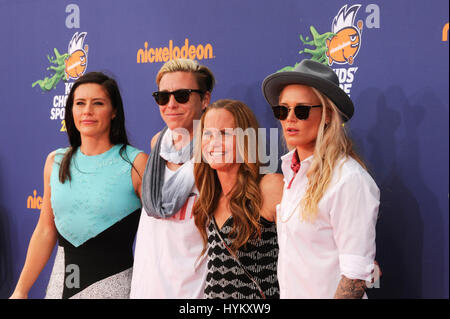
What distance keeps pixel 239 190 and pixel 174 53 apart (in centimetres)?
125

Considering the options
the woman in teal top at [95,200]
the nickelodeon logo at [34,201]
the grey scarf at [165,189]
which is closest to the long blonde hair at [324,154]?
the grey scarf at [165,189]

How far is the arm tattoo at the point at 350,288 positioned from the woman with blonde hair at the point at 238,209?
18.9 inches

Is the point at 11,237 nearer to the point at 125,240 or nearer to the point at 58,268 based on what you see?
the point at 58,268

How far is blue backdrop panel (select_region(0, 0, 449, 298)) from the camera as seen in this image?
270 cm

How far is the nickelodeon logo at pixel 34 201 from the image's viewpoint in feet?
13.9

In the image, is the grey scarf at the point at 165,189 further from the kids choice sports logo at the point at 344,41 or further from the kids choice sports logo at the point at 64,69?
the kids choice sports logo at the point at 64,69

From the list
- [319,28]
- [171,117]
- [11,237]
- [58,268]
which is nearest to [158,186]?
[171,117]

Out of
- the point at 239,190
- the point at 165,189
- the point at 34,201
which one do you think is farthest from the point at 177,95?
the point at 34,201

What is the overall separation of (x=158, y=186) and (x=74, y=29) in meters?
1.70

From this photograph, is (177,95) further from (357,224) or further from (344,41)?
(357,224)

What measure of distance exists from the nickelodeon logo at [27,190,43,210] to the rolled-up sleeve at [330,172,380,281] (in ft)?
8.71

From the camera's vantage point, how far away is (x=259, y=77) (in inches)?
129

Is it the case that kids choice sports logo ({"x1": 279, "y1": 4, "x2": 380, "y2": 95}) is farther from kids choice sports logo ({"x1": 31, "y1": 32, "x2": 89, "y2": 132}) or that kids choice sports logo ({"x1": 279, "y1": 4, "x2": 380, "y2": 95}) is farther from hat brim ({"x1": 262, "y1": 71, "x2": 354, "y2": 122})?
kids choice sports logo ({"x1": 31, "y1": 32, "x2": 89, "y2": 132})

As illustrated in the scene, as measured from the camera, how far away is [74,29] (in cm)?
407
